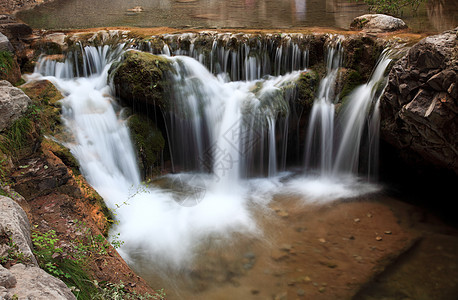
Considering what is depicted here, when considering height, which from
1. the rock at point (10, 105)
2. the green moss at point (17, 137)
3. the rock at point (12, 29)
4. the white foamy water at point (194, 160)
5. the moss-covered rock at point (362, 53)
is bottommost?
the white foamy water at point (194, 160)

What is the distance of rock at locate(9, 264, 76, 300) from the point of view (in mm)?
1993

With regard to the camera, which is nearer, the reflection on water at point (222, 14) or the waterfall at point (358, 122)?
the waterfall at point (358, 122)

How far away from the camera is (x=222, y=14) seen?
12.3 metres

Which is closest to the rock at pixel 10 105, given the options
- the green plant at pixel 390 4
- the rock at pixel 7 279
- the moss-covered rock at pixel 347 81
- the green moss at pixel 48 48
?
the rock at pixel 7 279

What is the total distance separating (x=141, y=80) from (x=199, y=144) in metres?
1.68

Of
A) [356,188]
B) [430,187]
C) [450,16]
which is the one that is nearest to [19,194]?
[356,188]

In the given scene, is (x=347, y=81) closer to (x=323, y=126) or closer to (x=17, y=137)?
(x=323, y=126)

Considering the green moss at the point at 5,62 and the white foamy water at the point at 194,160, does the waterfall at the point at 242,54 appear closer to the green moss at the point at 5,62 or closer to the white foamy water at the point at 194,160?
the white foamy water at the point at 194,160

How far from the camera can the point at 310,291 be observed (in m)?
4.06

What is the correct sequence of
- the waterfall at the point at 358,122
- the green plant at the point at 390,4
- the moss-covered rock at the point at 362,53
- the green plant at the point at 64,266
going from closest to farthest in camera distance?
the green plant at the point at 64,266
the waterfall at the point at 358,122
the moss-covered rock at the point at 362,53
the green plant at the point at 390,4

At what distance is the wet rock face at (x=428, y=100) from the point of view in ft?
15.4

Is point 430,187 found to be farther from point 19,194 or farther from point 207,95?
point 19,194

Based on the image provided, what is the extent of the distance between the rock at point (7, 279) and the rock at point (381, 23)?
7.99m

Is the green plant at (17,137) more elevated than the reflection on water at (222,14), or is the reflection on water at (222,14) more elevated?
the reflection on water at (222,14)
